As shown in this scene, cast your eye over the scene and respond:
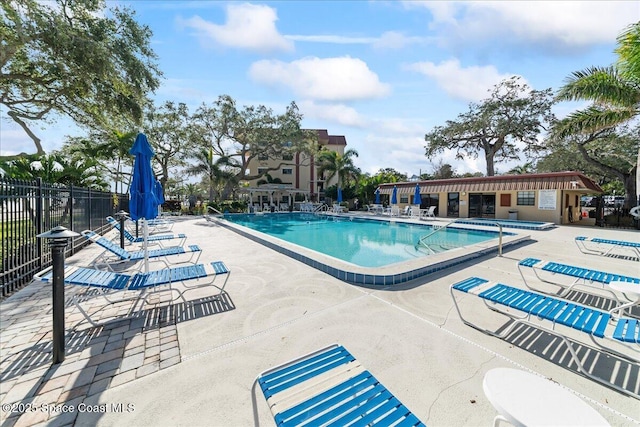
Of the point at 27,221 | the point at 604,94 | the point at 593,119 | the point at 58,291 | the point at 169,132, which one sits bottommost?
the point at 58,291

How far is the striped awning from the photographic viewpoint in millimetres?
16000

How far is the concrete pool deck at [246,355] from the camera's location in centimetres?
223

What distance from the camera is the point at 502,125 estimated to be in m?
27.4

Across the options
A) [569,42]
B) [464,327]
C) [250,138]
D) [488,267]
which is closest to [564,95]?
[569,42]

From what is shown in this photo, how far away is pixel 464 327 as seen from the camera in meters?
3.57

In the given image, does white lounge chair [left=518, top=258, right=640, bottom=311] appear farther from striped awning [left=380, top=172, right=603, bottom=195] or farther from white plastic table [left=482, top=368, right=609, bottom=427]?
striped awning [left=380, top=172, right=603, bottom=195]

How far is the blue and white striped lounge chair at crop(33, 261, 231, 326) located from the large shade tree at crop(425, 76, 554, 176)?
31.4 metres

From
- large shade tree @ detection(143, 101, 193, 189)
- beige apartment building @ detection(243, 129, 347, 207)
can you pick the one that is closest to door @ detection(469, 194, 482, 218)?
beige apartment building @ detection(243, 129, 347, 207)

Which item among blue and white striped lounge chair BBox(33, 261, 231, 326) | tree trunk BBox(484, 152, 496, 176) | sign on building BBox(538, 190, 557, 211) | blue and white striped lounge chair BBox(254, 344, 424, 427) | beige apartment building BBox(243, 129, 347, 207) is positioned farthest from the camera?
beige apartment building BBox(243, 129, 347, 207)

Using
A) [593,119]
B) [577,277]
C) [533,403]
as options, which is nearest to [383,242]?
[577,277]

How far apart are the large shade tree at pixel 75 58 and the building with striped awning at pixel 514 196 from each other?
804 inches

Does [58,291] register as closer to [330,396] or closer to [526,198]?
[330,396]

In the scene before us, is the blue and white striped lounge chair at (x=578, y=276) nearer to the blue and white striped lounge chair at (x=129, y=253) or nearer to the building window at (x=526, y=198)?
the blue and white striped lounge chair at (x=129, y=253)

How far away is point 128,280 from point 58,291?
129cm
